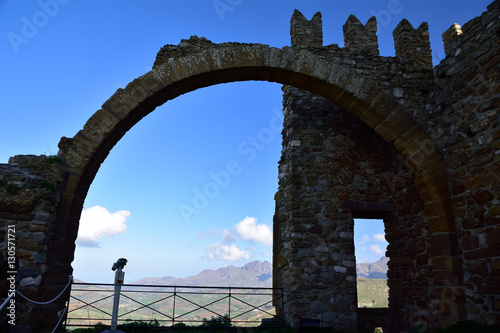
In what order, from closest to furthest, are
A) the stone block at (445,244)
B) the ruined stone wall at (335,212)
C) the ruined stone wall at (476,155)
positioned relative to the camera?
the ruined stone wall at (476,155) → the stone block at (445,244) → the ruined stone wall at (335,212)

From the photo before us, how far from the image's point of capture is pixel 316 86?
19.9ft

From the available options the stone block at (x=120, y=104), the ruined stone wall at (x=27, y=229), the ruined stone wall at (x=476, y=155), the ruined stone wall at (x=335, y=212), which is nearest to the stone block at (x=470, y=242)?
the ruined stone wall at (x=476, y=155)

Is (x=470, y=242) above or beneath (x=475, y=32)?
beneath

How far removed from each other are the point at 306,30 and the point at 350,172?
3.02 meters

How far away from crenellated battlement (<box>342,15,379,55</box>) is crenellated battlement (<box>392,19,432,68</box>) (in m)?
0.47

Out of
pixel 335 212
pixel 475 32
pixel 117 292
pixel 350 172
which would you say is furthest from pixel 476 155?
pixel 117 292

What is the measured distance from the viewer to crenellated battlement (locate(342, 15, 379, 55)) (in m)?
6.93

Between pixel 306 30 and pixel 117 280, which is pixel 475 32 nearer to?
pixel 306 30

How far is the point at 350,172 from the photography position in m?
7.23

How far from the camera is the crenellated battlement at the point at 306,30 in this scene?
23.7 ft

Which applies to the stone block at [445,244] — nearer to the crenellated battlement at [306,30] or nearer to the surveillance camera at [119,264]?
the crenellated battlement at [306,30]

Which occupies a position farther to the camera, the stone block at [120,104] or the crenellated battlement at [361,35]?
the crenellated battlement at [361,35]

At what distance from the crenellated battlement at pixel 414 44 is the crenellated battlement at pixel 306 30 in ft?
5.04

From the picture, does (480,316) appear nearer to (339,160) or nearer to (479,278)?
(479,278)
